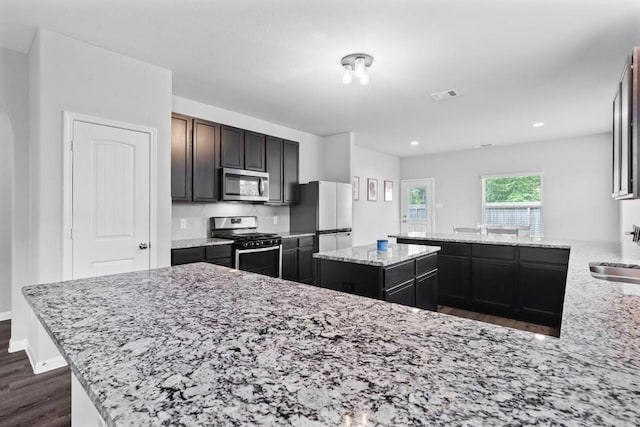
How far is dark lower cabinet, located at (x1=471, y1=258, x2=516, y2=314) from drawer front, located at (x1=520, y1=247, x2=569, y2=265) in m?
0.16

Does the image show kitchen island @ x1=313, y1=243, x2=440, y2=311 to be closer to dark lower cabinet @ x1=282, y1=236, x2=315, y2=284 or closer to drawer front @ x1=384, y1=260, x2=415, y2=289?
drawer front @ x1=384, y1=260, x2=415, y2=289

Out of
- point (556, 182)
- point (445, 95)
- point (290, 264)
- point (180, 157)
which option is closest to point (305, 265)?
point (290, 264)

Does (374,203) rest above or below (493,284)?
above

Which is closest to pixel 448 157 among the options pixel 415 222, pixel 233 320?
pixel 415 222

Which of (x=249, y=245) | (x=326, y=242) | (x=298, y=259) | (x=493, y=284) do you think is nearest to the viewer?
(x=493, y=284)

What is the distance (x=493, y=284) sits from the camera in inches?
143

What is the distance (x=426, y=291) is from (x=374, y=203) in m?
4.13

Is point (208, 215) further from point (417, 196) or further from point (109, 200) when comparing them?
point (417, 196)

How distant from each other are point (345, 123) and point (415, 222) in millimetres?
3717

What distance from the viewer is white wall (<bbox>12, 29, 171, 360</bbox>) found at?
240 cm

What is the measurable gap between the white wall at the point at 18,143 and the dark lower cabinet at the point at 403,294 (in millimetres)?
3069

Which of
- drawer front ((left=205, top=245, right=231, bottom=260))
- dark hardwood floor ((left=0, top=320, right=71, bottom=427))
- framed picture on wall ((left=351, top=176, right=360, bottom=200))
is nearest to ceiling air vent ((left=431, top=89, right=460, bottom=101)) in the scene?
framed picture on wall ((left=351, top=176, right=360, bottom=200))

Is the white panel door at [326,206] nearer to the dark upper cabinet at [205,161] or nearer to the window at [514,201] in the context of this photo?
the dark upper cabinet at [205,161]

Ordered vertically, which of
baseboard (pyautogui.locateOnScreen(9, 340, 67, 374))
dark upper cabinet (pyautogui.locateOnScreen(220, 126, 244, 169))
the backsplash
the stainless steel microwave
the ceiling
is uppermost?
the ceiling
